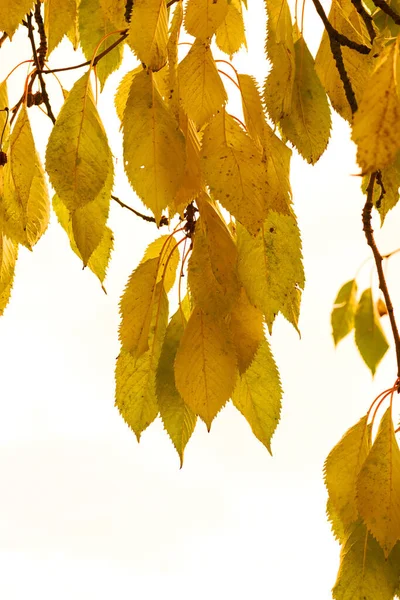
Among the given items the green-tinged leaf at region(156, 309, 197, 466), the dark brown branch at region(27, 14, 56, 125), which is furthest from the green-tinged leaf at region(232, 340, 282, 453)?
the dark brown branch at region(27, 14, 56, 125)

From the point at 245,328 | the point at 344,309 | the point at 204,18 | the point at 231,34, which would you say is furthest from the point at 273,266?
the point at 344,309

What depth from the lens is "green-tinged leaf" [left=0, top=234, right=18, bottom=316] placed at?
0.62 metres

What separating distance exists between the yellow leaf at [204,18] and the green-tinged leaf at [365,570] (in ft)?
1.04

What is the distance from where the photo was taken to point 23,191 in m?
0.54

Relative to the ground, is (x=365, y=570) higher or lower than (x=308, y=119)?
lower

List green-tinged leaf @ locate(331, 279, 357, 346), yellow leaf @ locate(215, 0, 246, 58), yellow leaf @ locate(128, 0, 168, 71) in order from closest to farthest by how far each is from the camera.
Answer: yellow leaf @ locate(128, 0, 168, 71) < yellow leaf @ locate(215, 0, 246, 58) < green-tinged leaf @ locate(331, 279, 357, 346)

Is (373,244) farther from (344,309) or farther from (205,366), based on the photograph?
(344,309)

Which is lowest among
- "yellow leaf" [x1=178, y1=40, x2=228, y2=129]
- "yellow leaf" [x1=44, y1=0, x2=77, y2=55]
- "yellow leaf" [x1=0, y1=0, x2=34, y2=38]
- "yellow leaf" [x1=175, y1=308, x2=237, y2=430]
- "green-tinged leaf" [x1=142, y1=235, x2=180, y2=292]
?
"yellow leaf" [x1=175, y1=308, x2=237, y2=430]

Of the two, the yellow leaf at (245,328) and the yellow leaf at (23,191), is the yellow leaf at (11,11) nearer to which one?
the yellow leaf at (23,191)

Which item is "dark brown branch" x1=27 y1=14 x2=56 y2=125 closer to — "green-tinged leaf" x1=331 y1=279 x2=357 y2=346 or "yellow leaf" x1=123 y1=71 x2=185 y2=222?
"yellow leaf" x1=123 y1=71 x2=185 y2=222

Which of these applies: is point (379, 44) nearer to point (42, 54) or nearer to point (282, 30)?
point (282, 30)

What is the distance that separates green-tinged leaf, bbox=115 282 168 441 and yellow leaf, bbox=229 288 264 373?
78 millimetres

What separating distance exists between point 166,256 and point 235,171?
0.48 ft

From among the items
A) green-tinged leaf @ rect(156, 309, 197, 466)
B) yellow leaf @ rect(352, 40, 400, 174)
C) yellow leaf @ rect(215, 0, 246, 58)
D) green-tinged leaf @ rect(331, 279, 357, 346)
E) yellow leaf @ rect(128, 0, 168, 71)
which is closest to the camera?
yellow leaf @ rect(352, 40, 400, 174)
